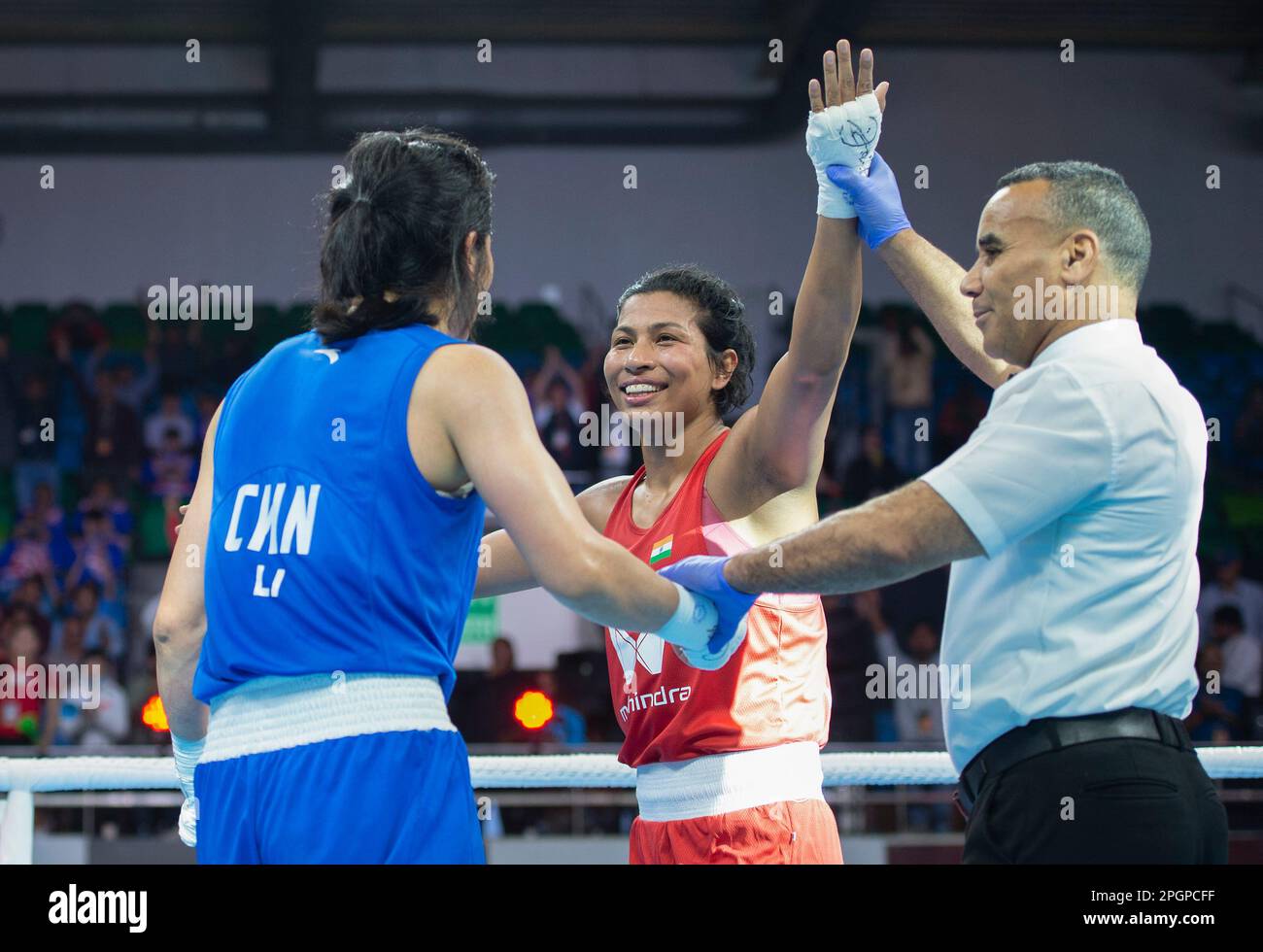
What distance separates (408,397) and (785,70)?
9355 millimetres

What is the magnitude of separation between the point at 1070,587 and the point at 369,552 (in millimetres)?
942

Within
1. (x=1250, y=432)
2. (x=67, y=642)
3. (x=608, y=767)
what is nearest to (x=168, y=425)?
(x=67, y=642)

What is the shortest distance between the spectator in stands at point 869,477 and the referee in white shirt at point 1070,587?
21.3 ft

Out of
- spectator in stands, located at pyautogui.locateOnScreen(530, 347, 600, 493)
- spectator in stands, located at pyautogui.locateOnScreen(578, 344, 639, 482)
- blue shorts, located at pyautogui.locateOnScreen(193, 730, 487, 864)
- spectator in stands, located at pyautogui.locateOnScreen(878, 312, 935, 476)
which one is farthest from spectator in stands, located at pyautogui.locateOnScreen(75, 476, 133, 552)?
blue shorts, located at pyautogui.locateOnScreen(193, 730, 487, 864)

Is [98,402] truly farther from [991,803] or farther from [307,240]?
[991,803]

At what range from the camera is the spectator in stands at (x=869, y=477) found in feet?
27.7

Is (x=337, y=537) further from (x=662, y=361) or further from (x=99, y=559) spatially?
(x=99, y=559)

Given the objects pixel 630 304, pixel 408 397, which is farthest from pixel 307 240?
pixel 408 397

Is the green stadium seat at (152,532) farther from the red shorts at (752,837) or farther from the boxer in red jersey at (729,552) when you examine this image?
the red shorts at (752,837)

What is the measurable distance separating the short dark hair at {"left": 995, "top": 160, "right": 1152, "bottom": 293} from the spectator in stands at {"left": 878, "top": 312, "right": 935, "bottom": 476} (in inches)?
276

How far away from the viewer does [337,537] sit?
1.61 metres

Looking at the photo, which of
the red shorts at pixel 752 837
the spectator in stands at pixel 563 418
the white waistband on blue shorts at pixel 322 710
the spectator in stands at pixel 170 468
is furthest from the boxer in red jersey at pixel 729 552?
the spectator in stands at pixel 170 468

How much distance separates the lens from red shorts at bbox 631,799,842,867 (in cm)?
221
